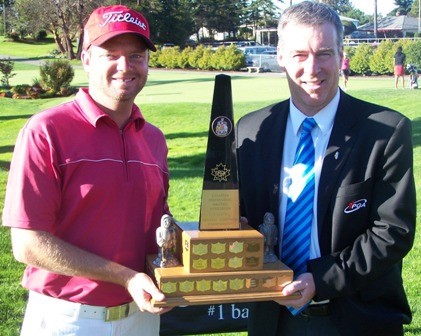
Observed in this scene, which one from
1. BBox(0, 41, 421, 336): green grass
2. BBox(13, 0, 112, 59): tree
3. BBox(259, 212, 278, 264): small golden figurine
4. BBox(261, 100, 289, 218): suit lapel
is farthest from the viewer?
BBox(13, 0, 112, 59): tree

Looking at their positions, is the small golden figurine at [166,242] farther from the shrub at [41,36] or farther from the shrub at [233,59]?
the shrub at [41,36]

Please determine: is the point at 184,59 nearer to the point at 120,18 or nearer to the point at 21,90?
the point at 21,90

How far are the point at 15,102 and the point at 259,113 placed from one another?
72.9ft

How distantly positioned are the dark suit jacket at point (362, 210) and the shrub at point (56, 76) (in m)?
24.9

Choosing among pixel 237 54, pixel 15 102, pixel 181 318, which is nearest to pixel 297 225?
pixel 181 318

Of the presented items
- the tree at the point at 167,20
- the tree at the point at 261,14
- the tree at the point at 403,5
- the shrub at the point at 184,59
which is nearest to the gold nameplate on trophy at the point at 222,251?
the shrub at the point at 184,59

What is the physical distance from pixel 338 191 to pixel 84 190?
1.05 m

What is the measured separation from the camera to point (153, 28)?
57.8 m

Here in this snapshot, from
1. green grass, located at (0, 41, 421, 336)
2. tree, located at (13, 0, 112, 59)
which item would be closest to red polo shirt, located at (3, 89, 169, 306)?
green grass, located at (0, 41, 421, 336)

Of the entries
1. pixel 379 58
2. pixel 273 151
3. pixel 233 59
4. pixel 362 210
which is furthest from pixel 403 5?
pixel 362 210

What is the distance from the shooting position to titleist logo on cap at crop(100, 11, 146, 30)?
266 cm

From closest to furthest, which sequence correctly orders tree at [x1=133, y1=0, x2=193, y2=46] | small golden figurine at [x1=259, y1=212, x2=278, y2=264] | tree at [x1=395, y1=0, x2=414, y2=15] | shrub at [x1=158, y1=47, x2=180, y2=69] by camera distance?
small golden figurine at [x1=259, y1=212, x2=278, y2=264]
shrub at [x1=158, y1=47, x2=180, y2=69]
tree at [x1=133, y1=0, x2=193, y2=46]
tree at [x1=395, y1=0, x2=414, y2=15]

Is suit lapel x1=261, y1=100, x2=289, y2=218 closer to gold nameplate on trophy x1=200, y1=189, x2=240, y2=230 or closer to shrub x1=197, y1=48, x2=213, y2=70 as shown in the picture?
gold nameplate on trophy x1=200, y1=189, x2=240, y2=230

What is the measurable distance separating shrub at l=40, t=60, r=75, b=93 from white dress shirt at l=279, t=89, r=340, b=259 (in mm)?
24719
